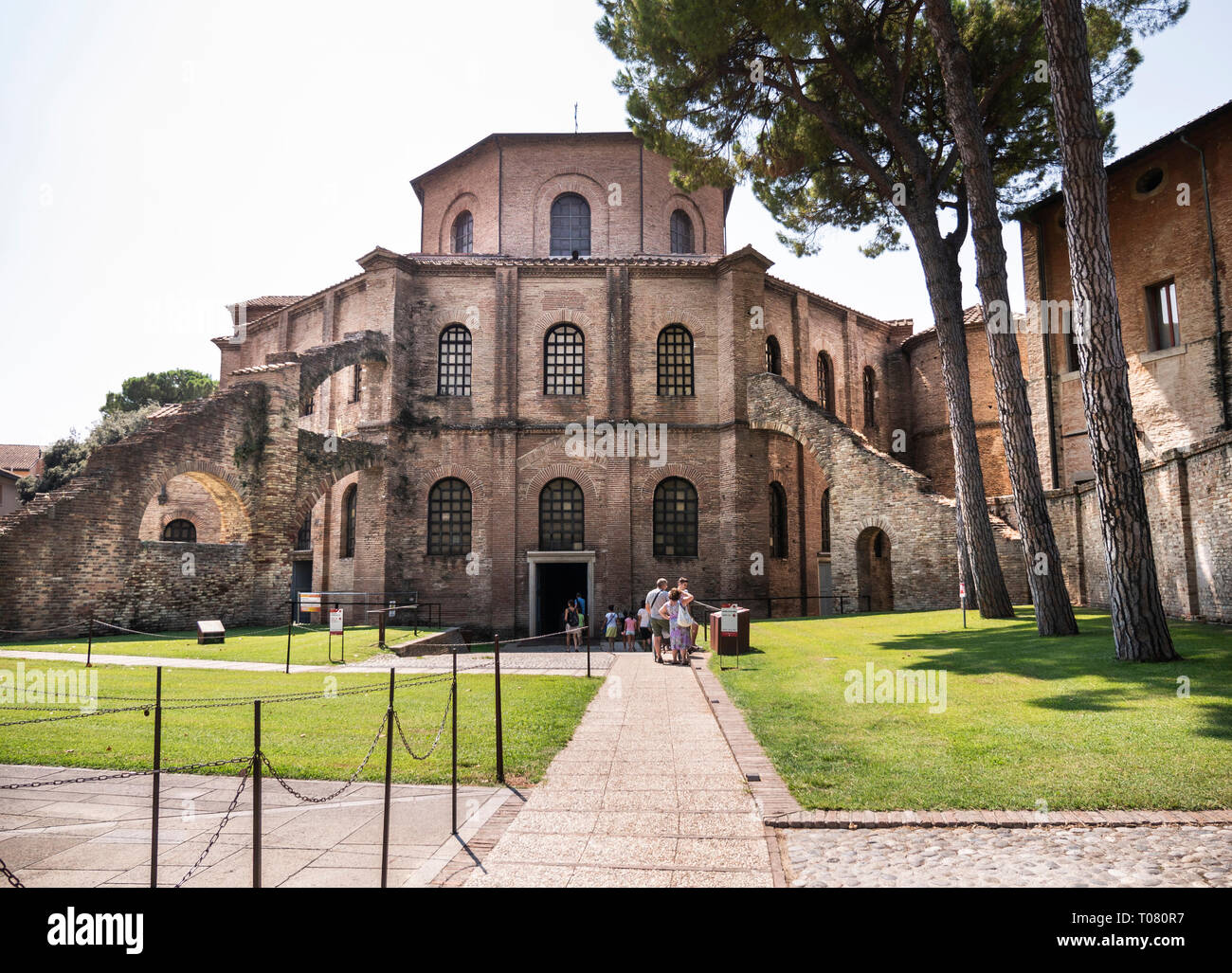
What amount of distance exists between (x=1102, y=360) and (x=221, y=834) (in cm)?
1154

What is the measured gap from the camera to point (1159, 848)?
436 centimetres

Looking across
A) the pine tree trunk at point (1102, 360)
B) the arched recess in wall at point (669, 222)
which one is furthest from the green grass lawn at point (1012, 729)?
the arched recess in wall at point (669, 222)

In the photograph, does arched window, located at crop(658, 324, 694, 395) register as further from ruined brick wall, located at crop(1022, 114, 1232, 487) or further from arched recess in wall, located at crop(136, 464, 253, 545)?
arched recess in wall, located at crop(136, 464, 253, 545)

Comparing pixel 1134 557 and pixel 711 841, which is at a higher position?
pixel 1134 557

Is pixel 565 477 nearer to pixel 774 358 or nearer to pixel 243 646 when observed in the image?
pixel 774 358

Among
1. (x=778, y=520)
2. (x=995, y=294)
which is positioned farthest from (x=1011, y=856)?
(x=778, y=520)

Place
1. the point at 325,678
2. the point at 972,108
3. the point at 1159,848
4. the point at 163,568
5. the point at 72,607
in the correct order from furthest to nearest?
the point at 163,568 < the point at 72,607 < the point at 972,108 < the point at 325,678 < the point at 1159,848

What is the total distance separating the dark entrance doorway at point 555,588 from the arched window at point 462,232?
12.6 m

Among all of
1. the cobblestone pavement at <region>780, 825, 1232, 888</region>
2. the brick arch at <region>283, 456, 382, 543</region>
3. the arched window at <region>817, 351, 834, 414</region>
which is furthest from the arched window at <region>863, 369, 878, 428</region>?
the cobblestone pavement at <region>780, 825, 1232, 888</region>

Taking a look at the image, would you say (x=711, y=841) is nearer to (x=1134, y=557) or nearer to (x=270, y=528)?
(x=1134, y=557)

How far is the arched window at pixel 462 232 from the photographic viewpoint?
2744cm

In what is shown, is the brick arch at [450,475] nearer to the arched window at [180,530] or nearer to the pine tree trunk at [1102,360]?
the arched window at [180,530]
